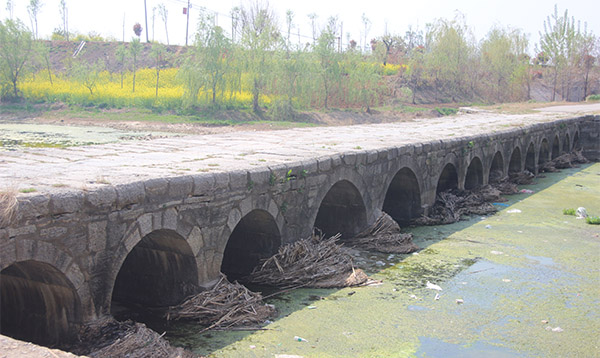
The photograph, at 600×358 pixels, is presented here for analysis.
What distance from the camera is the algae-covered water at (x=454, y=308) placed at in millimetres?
5770

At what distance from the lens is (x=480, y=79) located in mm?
45562

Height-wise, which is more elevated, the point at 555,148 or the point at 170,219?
the point at 170,219

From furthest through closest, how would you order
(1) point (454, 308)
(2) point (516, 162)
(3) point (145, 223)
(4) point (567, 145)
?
1. (4) point (567, 145)
2. (2) point (516, 162)
3. (1) point (454, 308)
4. (3) point (145, 223)

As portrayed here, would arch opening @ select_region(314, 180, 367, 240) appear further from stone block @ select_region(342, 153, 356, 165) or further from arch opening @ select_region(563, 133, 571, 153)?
arch opening @ select_region(563, 133, 571, 153)

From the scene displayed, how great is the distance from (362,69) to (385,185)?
85.7 feet

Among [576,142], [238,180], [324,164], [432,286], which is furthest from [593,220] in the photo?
[576,142]

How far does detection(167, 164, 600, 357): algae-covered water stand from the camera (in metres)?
5.77

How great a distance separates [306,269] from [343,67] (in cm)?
→ 2790

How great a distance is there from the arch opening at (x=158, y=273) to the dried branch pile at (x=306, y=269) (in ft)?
4.20

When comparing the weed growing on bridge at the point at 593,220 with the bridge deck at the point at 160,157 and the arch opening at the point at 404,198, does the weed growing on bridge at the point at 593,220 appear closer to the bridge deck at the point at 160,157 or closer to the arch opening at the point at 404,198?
the arch opening at the point at 404,198

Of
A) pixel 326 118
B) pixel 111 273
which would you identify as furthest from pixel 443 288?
pixel 326 118

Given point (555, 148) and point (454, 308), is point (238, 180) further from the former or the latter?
point (555, 148)

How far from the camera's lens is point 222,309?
6.20 meters

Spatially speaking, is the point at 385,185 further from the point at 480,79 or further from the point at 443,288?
the point at 480,79
